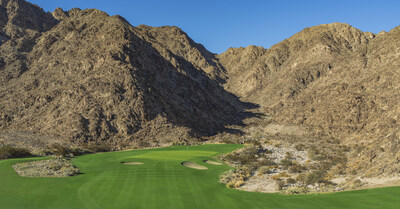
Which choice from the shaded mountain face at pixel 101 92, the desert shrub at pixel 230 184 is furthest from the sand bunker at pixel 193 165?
the shaded mountain face at pixel 101 92

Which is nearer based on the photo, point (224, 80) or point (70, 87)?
point (70, 87)

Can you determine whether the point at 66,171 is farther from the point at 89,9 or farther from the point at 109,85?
the point at 89,9

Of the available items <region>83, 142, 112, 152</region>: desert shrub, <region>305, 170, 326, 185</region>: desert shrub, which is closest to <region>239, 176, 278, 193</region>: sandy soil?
<region>305, 170, 326, 185</region>: desert shrub

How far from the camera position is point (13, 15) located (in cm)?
9069

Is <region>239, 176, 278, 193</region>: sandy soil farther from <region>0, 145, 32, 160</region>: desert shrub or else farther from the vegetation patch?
<region>0, 145, 32, 160</region>: desert shrub

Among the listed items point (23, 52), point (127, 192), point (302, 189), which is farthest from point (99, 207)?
point (23, 52)

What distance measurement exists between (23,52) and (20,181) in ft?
234

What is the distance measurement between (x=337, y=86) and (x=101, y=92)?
59.0m

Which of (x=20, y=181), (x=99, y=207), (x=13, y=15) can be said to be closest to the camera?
(x=99, y=207)

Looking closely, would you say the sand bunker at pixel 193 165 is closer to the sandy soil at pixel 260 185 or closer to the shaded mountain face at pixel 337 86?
the sandy soil at pixel 260 185

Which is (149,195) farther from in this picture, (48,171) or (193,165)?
(193,165)

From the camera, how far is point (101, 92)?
57062 millimetres

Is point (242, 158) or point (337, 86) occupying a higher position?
point (337, 86)

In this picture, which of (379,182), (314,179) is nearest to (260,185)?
(314,179)
